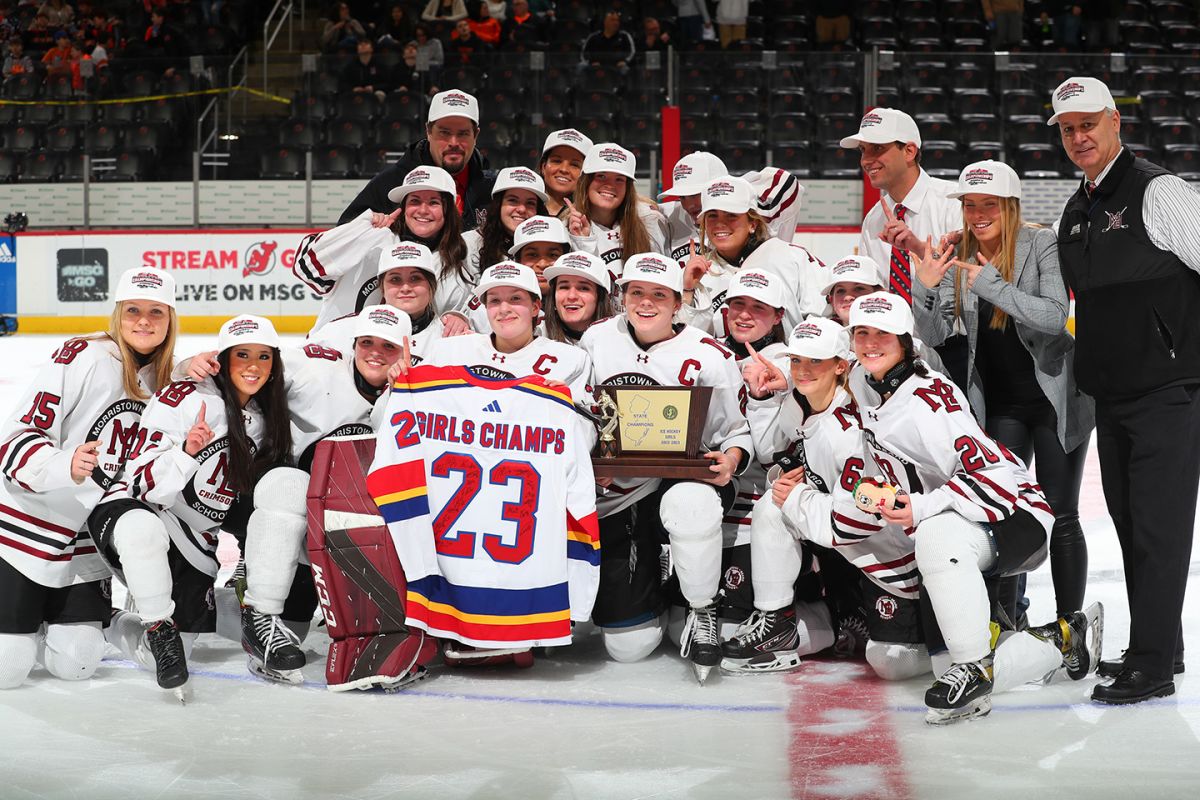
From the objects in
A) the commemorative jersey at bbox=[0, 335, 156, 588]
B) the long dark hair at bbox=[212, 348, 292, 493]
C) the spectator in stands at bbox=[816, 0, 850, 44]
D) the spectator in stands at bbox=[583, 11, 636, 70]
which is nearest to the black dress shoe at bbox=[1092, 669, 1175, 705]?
the long dark hair at bbox=[212, 348, 292, 493]

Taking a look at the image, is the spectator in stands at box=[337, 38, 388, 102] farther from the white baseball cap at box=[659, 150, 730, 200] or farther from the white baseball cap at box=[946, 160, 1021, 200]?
the white baseball cap at box=[946, 160, 1021, 200]

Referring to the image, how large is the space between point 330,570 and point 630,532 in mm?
886

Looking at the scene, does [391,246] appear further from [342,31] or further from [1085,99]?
[342,31]

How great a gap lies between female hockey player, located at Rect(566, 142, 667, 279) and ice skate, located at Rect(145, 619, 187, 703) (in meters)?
1.91

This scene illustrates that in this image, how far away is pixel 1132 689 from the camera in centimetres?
331

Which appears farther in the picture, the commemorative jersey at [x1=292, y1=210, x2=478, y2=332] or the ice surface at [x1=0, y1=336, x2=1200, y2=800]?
the commemorative jersey at [x1=292, y1=210, x2=478, y2=332]

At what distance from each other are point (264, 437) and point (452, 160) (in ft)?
5.35

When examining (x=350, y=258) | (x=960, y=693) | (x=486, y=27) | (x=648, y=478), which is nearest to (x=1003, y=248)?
(x=648, y=478)

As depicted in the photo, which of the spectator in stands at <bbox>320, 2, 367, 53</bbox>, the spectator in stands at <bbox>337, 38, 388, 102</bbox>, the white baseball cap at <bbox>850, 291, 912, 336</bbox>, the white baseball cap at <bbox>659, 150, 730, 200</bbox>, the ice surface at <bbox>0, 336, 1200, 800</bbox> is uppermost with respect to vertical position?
the spectator in stands at <bbox>320, 2, 367, 53</bbox>

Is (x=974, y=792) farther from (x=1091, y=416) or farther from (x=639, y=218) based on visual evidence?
(x=639, y=218)

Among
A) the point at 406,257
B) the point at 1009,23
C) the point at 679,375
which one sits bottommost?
the point at 679,375

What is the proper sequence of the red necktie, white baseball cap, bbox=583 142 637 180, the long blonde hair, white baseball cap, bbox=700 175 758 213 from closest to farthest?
the long blonde hair → the red necktie → white baseball cap, bbox=700 175 758 213 → white baseball cap, bbox=583 142 637 180

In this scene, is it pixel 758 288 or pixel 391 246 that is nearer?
pixel 758 288

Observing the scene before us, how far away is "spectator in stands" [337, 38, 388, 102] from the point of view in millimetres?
11992
